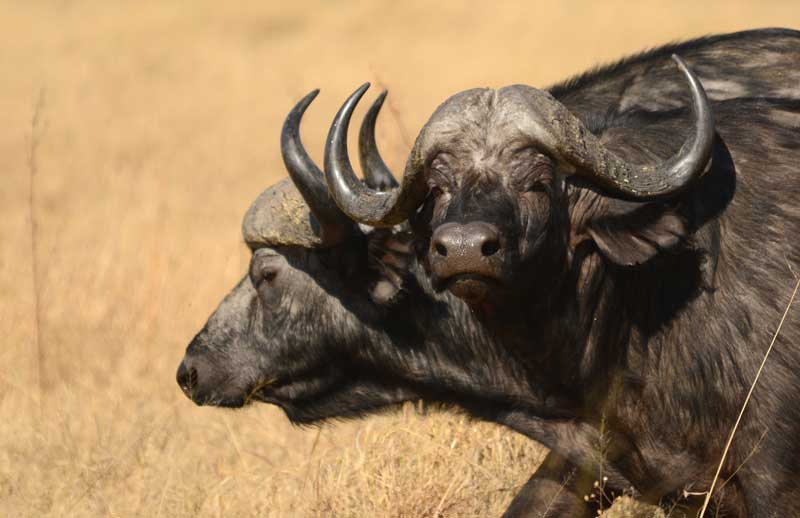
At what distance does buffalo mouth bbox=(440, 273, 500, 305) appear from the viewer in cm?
453

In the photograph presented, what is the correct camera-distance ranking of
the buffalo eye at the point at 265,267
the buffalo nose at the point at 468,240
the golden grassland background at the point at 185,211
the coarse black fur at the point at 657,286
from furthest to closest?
the golden grassland background at the point at 185,211, the buffalo eye at the point at 265,267, the coarse black fur at the point at 657,286, the buffalo nose at the point at 468,240

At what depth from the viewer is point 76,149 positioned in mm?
14281

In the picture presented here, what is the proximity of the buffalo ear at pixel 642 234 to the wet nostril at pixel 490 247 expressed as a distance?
0.57 meters

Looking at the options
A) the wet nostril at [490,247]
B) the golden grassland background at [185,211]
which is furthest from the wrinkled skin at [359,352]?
the wet nostril at [490,247]

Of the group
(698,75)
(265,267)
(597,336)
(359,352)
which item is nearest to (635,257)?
(597,336)

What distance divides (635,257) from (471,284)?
0.66 m

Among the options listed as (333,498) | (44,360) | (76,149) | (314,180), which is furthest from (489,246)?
(76,149)

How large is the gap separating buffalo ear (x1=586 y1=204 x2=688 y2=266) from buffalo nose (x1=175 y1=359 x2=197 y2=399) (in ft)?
6.72

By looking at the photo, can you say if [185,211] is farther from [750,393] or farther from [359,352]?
[750,393]

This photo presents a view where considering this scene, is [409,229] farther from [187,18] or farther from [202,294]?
[187,18]

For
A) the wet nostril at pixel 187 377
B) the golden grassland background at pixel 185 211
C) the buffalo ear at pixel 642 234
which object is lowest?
the golden grassland background at pixel 185 211

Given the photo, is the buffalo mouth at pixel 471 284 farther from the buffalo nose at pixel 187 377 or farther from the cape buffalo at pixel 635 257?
the buffalo nose at pixel 187 377

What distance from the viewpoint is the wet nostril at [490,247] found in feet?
14.6

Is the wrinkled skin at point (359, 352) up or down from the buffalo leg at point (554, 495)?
up
